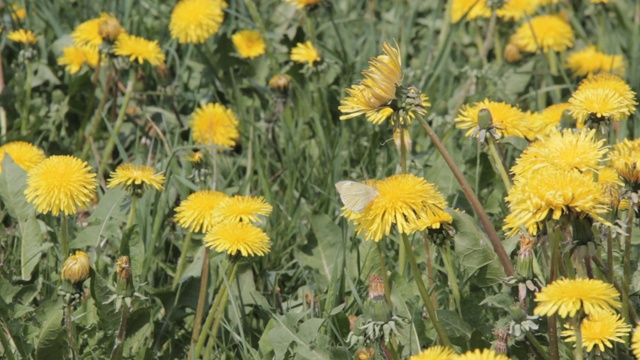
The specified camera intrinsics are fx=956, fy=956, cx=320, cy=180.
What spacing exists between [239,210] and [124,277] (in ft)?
1.14

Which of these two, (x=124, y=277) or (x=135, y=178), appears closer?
(x=124, y=277)

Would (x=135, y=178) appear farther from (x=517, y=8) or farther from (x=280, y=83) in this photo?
(x=517, y=8)

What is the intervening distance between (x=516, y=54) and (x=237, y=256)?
2317 millimetres

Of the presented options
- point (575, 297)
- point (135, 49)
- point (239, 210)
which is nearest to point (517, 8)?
point (135, 49)

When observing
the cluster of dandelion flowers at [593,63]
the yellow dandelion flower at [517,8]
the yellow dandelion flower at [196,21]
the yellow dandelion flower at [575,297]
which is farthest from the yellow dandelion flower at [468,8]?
the yellow dandelion flower at [575,297]

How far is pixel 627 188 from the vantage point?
1963mm

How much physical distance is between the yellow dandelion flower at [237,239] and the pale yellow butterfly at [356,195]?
0.34 meters

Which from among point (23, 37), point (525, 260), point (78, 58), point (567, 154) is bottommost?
point (78, 58)

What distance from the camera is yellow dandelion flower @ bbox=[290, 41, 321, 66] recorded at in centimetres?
365

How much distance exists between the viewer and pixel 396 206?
189 cm

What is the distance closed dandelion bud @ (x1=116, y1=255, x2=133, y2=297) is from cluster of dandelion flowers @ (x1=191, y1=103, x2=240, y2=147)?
1318 mm

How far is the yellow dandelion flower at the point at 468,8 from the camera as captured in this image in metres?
4.13

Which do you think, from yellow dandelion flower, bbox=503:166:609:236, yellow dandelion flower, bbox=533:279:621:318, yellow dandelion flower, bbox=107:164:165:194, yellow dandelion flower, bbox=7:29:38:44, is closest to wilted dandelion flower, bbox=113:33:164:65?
yellow dandelion flower, bbox=7:29:38:44

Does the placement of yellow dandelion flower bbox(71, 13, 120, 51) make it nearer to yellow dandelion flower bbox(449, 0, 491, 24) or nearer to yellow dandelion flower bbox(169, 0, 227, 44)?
yellow dandelion flower bbox(169, 0, 227, 44)
